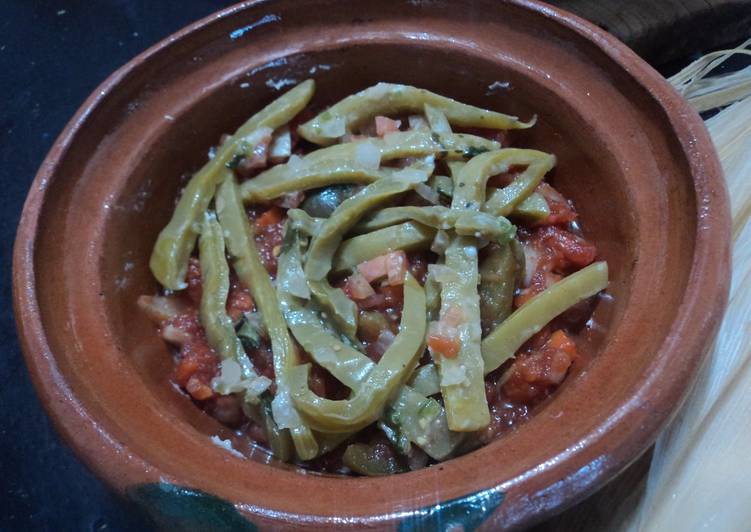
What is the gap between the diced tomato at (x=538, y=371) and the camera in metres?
1.62

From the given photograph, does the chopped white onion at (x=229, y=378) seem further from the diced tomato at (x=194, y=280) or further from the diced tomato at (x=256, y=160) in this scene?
the diced tomato at (x=256, y=160)

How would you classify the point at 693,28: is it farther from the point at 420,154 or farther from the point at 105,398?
the point at 105,398

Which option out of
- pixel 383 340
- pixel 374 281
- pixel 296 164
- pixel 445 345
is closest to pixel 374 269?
pixel 374 281

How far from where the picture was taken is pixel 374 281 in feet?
5.60

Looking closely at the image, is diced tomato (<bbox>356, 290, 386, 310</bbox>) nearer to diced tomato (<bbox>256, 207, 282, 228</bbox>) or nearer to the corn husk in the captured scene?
diced tomato (<bbox>256, 207, 282, 228</bbox>)

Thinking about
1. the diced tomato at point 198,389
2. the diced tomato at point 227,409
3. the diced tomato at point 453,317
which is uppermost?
the diced tomato at point 453,317

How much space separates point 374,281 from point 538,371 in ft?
1.44

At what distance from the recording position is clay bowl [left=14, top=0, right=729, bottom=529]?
1289 millimetres

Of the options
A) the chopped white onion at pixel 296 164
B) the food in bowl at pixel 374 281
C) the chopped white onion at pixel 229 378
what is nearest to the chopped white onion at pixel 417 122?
the food in bowl at pixel 374 281

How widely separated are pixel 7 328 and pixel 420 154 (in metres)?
1.48

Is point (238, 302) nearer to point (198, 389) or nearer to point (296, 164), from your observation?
point (198, 389)

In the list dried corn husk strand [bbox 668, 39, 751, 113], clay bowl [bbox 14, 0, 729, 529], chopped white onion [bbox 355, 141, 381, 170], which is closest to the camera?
clay bowl [bbox 14, 0, 729, 529]

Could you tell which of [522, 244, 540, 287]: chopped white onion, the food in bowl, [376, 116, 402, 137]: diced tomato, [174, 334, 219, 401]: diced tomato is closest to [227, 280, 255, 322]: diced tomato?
the food in bowl

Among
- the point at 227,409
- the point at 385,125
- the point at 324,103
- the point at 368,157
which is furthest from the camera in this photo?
the point at 324,103
